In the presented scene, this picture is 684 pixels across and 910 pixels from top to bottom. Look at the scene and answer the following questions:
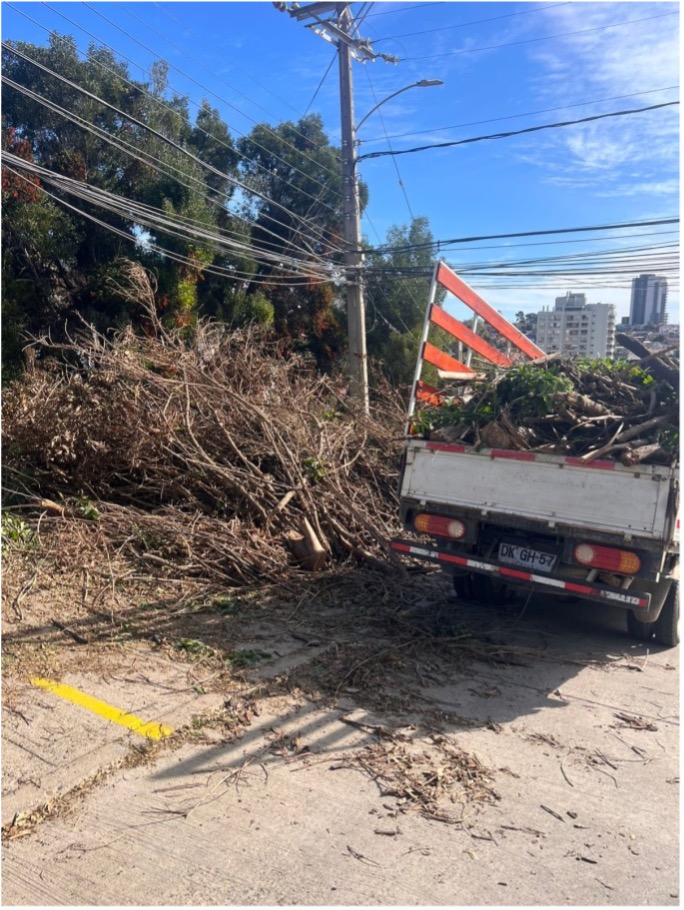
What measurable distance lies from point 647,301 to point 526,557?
11.4 meters

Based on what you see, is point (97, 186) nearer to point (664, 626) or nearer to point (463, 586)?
point (463, 586)

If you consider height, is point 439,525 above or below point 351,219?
below

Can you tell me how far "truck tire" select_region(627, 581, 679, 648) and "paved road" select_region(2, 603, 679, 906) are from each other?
51 cm

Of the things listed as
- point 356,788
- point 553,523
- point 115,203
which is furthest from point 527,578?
point 115,203

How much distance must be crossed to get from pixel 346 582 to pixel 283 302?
1269cm

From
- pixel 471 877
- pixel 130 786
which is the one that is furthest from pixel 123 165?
pixel 471 877

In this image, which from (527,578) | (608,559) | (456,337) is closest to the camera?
(608,559)

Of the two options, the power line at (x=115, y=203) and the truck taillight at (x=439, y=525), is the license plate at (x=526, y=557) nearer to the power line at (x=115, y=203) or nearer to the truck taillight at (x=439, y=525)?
the truck taillight at (x=439, y=525)

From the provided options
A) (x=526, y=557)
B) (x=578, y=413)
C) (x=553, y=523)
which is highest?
(x=578, y=413)

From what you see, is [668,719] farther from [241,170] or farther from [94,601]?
[241,170]

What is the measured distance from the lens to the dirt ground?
337cm

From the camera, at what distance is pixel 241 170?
21.0 m

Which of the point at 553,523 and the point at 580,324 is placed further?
the point at 580,324

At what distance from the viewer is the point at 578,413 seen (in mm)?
6484
